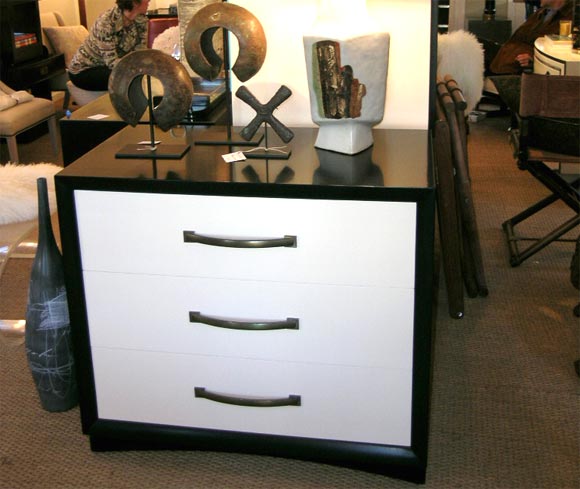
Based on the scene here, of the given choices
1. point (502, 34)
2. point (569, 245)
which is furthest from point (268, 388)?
point (502, 34)

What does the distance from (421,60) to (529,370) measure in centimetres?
101

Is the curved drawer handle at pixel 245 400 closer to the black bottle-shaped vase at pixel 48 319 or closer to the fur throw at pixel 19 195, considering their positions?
the black bottle-shaped vase at pixel 48 319

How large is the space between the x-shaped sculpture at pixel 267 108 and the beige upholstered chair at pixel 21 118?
3148mm

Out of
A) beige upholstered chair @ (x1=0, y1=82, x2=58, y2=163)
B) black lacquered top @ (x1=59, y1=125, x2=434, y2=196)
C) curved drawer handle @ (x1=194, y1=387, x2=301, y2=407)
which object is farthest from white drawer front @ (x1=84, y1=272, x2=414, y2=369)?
beige upholstered chair @ (x1=0, y1=82, x2=58, y2=163)

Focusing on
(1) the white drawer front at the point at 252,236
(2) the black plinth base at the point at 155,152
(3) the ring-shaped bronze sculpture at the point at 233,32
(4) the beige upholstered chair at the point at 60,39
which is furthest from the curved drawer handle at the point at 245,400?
(4) the beige upholstered chair at the point at 60,39

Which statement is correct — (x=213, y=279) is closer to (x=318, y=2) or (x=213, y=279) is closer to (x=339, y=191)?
(x=339, y=191)

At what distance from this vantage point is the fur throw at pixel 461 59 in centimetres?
377

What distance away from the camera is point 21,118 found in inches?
194

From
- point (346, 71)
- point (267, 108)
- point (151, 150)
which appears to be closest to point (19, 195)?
point (151, 150)

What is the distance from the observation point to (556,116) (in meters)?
3.10

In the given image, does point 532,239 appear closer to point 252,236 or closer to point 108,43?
point 252,236

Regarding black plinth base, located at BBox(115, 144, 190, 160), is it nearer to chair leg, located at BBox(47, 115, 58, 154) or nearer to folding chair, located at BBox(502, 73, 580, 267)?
folding chair, located at BBox(502, 73, 580, 267)

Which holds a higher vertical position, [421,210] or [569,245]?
[421,210]

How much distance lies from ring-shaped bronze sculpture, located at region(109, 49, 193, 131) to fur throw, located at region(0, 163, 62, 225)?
29.2 inches
